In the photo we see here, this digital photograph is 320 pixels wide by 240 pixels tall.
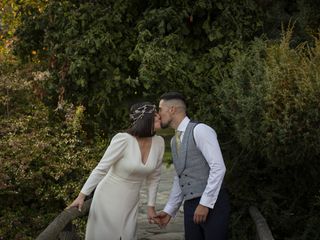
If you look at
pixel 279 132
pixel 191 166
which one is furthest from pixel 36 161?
pixel 279 132

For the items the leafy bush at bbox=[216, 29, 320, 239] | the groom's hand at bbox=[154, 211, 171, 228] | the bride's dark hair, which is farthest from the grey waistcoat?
the leafy bush at bbox=[216, 29, 320, 239]

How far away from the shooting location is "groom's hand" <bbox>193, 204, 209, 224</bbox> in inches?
191

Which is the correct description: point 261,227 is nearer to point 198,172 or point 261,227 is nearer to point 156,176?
point 198,172

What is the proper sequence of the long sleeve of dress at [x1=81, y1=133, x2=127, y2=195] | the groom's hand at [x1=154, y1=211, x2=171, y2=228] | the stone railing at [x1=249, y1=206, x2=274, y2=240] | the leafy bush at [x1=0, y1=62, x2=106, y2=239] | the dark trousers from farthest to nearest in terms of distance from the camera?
the leafy bush at [x1=0, y1=62, x2=106, y2=239]
the groom's hand at [x1=154, y1=211, x2=171, y2=228]
the dark trousers
the long sleeve of dress at [x1=81, y1=133, x2=127, y2=195]
the stone railing at [x1=249, y1=206, x2=274, y2=240]

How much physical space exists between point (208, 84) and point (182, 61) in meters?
0.43

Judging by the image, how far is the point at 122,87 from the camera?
837 centimetres

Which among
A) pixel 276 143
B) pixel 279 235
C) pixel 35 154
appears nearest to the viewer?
pixel 276 143

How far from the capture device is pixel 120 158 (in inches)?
197

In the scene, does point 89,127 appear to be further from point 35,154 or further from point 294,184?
point 294,184

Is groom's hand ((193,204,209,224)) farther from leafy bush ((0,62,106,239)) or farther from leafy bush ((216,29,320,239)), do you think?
leafy bush ((0,62,106,239))

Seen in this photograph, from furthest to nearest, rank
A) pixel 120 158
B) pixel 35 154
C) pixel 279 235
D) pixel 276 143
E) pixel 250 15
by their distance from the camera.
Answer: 1. pixel 250 15
2. pixel 35 154
3. pixel 279 235
4. pixel 276 143
5. pixel 120 158

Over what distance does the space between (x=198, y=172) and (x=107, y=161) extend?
0.69 m

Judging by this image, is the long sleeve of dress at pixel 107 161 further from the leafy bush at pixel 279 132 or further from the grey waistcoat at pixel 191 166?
the leafy bush at pixel 279 132

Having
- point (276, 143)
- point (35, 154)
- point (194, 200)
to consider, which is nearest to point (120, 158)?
A: point (194, 200)
